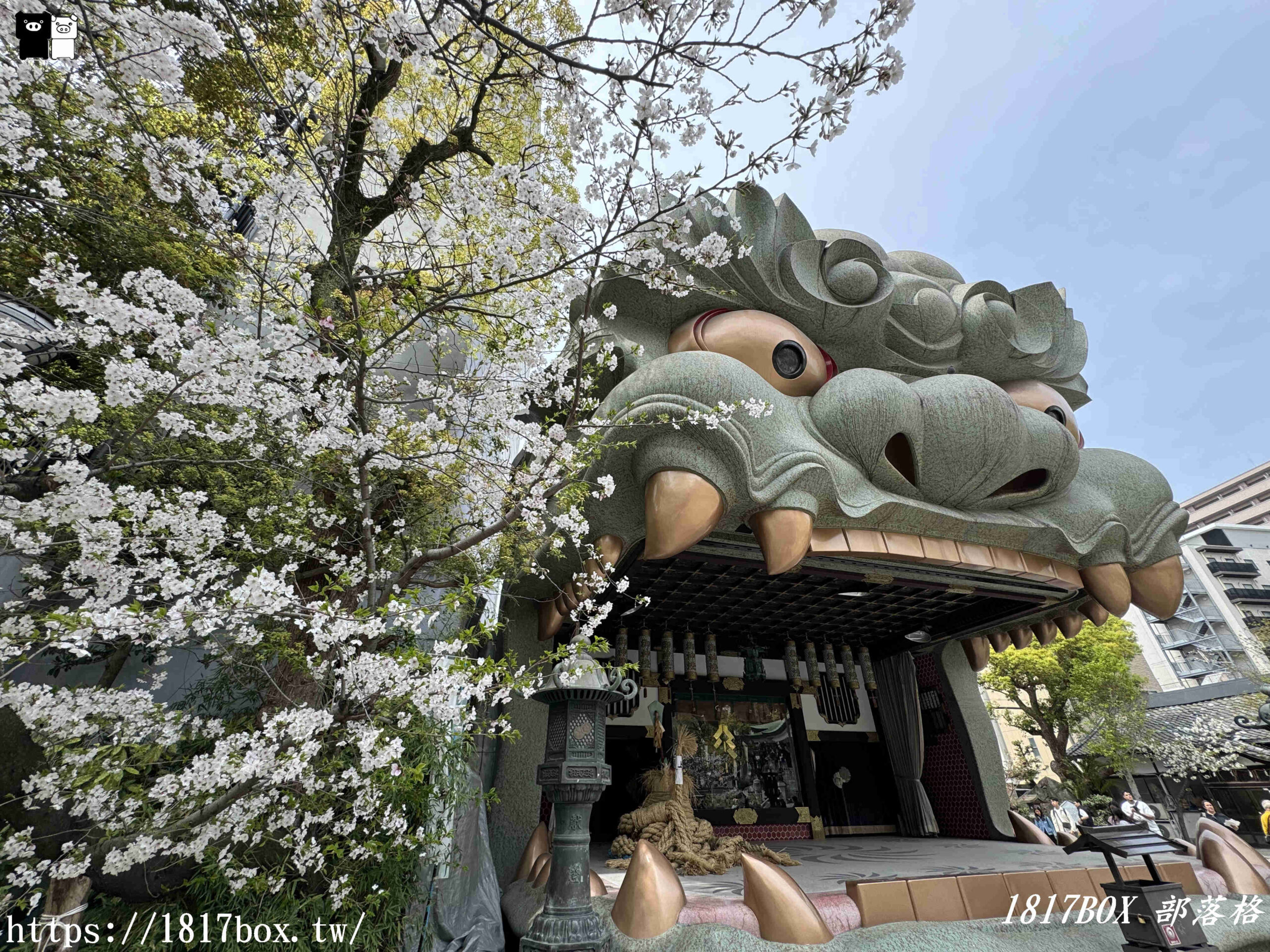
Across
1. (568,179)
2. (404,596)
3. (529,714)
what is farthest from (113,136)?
(529,714)

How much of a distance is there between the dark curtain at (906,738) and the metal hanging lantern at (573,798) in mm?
6292

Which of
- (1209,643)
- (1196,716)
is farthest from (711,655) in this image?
(1209,643)

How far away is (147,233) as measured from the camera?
4680 millimetres

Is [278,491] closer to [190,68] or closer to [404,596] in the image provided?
[404,596]

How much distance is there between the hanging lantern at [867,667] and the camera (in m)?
9.09

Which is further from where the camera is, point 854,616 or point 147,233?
point 854,616

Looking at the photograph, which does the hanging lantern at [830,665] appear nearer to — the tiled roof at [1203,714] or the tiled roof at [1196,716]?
the tiled roof at [1196,716]

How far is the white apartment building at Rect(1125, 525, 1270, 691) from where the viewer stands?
3491cm

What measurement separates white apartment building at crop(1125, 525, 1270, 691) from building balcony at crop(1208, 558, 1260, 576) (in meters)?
0.04

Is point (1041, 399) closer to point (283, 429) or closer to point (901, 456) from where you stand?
point (901, 456)

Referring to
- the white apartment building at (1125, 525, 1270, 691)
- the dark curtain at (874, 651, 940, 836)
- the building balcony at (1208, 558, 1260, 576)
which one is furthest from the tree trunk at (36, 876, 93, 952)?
the building balcony at (1208, 558, 1260, 576)

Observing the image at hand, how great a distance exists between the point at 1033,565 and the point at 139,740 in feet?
23.0

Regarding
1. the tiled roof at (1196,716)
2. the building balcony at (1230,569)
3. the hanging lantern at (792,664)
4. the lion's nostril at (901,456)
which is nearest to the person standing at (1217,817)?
the tiled roof at (1196,716)

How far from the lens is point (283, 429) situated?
3.84 m
